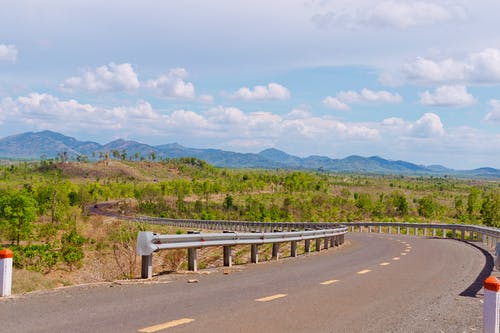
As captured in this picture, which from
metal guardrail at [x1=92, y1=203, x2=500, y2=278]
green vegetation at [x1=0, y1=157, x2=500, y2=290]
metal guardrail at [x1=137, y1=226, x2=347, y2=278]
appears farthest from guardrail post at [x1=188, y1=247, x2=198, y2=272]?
metal guardrail at [x1=92, y1=203, x2=500, y2=278]

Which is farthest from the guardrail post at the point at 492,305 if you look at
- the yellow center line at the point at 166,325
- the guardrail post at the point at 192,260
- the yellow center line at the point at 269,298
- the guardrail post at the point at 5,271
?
the guardrail post at the point at 192,260

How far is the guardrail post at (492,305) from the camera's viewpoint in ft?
23.8

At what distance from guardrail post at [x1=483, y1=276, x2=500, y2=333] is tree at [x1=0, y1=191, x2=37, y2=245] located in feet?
229

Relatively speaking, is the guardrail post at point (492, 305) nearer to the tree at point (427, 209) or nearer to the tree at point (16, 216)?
the tree at point (16, 216)

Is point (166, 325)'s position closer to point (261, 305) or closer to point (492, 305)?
point (261, 305)

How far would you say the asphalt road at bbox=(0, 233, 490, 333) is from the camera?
819 centimetres

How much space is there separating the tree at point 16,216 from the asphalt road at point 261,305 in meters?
63.0

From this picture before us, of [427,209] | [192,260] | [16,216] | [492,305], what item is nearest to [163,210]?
[16,216]

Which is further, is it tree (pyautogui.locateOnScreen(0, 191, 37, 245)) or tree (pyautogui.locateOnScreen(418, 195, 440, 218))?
tree (pyautogui.locateOnScreen(418, 195, 440, 218))

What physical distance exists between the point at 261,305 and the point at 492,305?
12.6ft

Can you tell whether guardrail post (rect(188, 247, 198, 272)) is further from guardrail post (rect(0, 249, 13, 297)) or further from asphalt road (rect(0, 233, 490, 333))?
guardrail post (rect(0, 249, 13, 297))

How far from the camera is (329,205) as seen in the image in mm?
124062

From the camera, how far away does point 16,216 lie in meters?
72.0

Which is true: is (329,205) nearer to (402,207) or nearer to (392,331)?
(402,207)
